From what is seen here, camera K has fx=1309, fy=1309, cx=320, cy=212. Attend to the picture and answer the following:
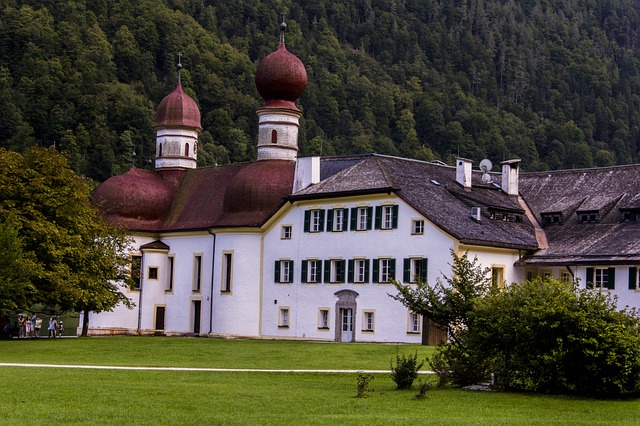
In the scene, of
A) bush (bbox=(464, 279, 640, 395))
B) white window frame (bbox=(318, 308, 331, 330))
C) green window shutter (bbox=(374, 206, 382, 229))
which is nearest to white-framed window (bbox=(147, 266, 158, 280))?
white window frame (bbox=(318, 308, 331, 330))

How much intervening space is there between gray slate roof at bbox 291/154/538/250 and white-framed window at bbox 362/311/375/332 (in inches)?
226

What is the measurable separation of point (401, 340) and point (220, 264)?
14422mm

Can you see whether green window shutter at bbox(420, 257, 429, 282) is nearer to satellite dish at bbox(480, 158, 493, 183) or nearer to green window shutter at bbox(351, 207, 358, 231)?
green window shutter at bbox(351, 207, 358, 231)

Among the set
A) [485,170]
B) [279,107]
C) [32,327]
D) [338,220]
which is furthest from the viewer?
[279,107]

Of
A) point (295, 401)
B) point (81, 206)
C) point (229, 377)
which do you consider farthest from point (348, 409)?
point (81, 206)

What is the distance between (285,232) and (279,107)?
956 cm

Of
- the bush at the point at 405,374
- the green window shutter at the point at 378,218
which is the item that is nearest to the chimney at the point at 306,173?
the green window shutter at the point at 378,218

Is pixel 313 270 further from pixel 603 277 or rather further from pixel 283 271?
pixel 603 277

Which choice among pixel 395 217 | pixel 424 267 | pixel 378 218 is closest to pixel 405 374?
pixel 424 267

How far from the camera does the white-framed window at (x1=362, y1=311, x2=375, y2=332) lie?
6125 cm

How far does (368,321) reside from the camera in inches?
2422

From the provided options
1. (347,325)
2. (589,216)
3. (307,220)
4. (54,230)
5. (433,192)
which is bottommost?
(347,325)

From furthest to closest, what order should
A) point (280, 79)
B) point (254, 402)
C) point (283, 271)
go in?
1. point (280, 79)
2. point (283, 271)
3. point (254, 402)

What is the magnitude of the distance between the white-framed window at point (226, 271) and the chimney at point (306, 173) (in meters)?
5.70
